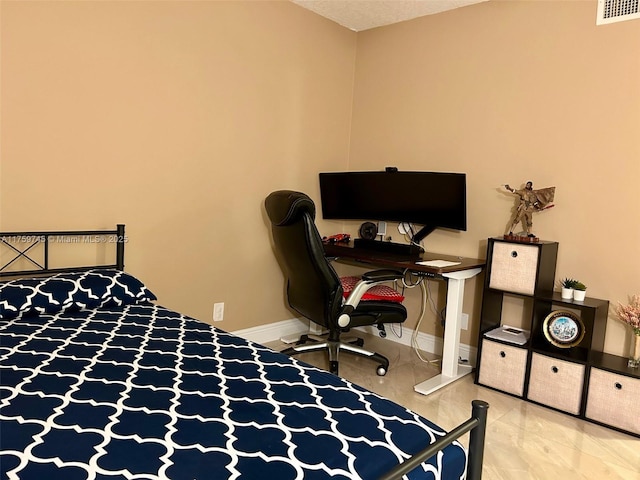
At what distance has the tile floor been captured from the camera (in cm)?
214

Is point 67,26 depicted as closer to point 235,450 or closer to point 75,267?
point 75,267

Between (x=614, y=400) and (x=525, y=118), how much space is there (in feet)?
5.49

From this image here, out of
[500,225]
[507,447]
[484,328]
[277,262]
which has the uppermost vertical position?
[500,225]

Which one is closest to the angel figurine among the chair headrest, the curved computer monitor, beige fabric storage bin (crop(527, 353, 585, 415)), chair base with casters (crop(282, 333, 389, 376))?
the curved computer monitor

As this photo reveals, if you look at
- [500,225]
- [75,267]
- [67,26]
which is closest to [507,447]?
[500,225]

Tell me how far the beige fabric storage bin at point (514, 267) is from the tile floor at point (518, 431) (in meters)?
0.63

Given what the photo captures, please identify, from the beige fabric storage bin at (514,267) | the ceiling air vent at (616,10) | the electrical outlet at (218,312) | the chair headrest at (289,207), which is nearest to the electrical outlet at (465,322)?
the beige fabric storage bin at (514,267)

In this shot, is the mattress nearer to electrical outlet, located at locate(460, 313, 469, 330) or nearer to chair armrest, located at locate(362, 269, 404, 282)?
chair armrest, located at locate(362, 269, 404, 282)

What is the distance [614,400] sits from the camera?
99.8 inches

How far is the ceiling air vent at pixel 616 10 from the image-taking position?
269 cm

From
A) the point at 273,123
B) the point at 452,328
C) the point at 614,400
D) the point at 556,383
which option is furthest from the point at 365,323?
the point at 273,123

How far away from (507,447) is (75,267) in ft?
7.57

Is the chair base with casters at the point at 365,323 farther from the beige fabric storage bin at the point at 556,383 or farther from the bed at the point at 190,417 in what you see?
the bed at the point at 190,417

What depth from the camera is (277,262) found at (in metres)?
3.67
